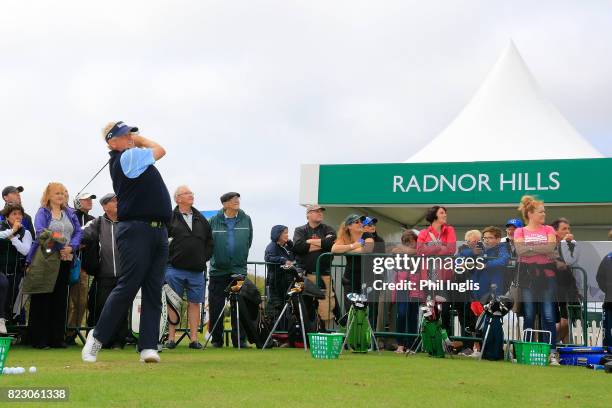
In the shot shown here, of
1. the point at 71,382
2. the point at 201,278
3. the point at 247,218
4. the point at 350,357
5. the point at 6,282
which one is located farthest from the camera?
the point at 247,218

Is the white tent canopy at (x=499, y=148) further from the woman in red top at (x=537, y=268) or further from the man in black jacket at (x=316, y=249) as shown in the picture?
the woman in red top at (x=537, y=268)

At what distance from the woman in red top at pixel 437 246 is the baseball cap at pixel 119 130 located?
158 inches

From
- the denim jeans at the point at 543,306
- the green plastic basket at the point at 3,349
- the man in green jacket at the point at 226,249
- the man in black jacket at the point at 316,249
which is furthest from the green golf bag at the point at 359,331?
the green plastic basket at the point at 3,349

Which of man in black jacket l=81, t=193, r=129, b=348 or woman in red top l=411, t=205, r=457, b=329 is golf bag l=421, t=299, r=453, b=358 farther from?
man in black jacket l=81, t=193, r=129, b=348

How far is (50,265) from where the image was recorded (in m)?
9.39

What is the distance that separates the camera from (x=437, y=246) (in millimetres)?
9695

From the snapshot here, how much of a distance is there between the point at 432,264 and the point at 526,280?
108 centimetres

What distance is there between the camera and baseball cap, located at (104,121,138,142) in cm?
707

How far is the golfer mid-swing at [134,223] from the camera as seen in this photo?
22.6ft

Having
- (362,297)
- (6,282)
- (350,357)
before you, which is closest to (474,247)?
(362,297)

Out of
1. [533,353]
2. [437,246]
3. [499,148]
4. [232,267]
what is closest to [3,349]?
[533,353]

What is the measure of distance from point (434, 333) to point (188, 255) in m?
2.91

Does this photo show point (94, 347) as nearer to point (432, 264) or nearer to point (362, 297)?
point (362, 297)

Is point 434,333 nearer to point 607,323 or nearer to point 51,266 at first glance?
point 607,323
